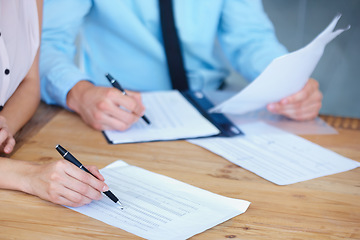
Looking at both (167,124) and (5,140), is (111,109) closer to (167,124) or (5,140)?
(167,124)

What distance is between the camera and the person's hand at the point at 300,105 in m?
1.35

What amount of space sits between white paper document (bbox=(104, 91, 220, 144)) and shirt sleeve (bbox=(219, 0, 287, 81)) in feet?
1.12

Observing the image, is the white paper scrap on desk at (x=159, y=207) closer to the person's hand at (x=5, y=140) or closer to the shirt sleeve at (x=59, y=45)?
the person's hand at (x=5, y=140)

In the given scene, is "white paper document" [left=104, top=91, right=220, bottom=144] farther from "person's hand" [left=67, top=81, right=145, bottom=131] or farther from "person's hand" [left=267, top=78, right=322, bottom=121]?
"person's hand" [left=267, top=78, right=322, bottom=121]

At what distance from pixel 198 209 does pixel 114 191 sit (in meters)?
0.17

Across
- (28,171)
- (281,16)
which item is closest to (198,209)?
(28,171)

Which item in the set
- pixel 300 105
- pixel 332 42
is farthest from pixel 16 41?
pixel 332 42

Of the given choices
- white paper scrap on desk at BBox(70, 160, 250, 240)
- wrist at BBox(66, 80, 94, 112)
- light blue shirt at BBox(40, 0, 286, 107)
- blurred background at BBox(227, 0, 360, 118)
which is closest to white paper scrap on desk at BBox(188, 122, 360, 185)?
white paper scrap on desk at BBox(70, 160, 250, 240)

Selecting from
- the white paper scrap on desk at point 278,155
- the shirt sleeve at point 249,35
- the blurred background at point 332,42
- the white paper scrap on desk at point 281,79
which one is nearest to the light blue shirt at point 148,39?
the shirt sleeve at point 249,35

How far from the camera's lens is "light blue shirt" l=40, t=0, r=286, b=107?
60.5 inches

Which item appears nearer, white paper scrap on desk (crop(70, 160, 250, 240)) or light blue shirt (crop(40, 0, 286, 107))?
white paper scrap on desk (crop(70, 160, 250, 240))

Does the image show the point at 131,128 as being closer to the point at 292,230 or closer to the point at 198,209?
the point at 198,209

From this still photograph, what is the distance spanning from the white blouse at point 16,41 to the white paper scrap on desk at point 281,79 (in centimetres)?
50

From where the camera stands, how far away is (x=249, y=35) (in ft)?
5.59
